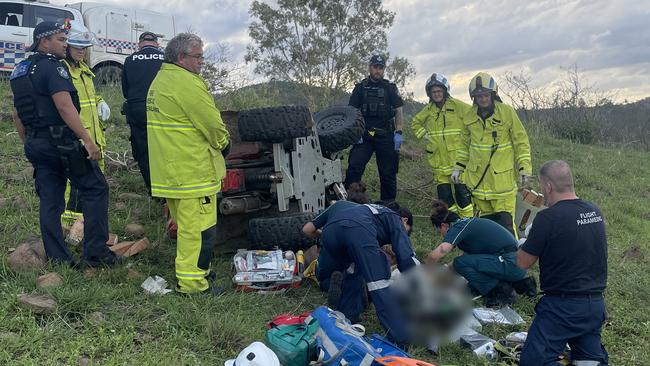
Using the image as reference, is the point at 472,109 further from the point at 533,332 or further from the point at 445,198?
the point at 533,332

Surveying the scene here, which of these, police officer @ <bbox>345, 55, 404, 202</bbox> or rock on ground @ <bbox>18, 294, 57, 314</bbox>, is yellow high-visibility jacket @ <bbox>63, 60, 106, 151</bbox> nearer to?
rock on ground @ <bbox>18, 294, 57, 314</bbox>

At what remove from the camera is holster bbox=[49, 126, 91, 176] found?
3.81m

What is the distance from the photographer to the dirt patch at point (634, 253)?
5766 mm

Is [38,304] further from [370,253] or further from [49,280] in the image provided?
[370,253]

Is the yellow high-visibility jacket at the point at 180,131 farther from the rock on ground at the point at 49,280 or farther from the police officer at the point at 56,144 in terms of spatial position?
the rock on ground at the point at 49,280

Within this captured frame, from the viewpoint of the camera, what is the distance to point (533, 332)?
3.25 meters

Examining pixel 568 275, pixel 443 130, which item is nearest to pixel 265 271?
pixel 568 275

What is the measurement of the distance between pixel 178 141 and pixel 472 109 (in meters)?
2.94

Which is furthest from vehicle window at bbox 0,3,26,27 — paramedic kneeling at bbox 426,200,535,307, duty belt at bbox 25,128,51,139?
paramedic kneeling at bbox 426,200,535,307

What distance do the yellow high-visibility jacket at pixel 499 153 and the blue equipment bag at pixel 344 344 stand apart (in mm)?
2485

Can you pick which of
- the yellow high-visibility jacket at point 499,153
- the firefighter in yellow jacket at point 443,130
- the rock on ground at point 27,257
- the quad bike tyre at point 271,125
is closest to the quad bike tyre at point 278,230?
the quad bike tyre at point 271,125

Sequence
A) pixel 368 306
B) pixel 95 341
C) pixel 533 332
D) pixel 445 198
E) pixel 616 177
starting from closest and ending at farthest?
1. pixel 95 341
2. pixel 533 332
3. pixel 368 306
4. pixel 445 198
5. pixel 616 177

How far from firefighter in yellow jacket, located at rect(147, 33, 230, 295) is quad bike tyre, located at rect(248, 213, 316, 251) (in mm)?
589

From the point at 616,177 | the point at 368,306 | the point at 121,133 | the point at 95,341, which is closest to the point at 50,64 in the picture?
the point at 95,341
